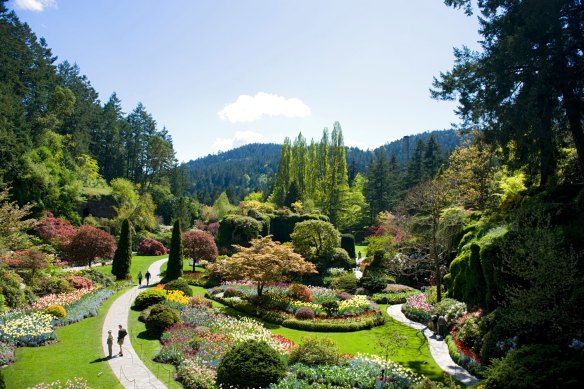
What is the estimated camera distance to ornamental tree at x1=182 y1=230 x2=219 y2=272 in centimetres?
3328

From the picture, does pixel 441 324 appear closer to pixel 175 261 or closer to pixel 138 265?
pixel 175 261

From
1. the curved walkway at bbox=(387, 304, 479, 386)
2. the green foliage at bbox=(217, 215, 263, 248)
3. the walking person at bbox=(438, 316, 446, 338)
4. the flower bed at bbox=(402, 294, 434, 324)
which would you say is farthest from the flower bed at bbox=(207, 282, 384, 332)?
the green foliage at bbox=(217, 215, 263, 248)

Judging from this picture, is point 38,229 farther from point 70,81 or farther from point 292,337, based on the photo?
point 70,81

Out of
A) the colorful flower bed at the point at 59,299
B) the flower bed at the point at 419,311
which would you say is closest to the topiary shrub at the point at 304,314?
the flower bed at the point at 419,311

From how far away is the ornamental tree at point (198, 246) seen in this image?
3328 cm

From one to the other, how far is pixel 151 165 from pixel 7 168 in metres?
35.4

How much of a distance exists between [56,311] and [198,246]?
15739mm

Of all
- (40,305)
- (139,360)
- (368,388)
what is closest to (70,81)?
(40,305)

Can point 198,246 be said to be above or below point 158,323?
above

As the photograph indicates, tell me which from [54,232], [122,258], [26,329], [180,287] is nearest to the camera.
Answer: [26,329]

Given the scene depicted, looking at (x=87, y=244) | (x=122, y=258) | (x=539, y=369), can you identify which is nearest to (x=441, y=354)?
(x=539, y=369)

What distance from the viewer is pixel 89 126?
62375 millimetres

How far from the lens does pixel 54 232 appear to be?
31281 mm

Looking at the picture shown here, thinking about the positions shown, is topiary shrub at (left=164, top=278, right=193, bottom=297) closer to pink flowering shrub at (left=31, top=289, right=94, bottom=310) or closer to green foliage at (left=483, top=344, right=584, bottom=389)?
pink flowering shrub at (left=31, top=289, right=94, bottom=310)
